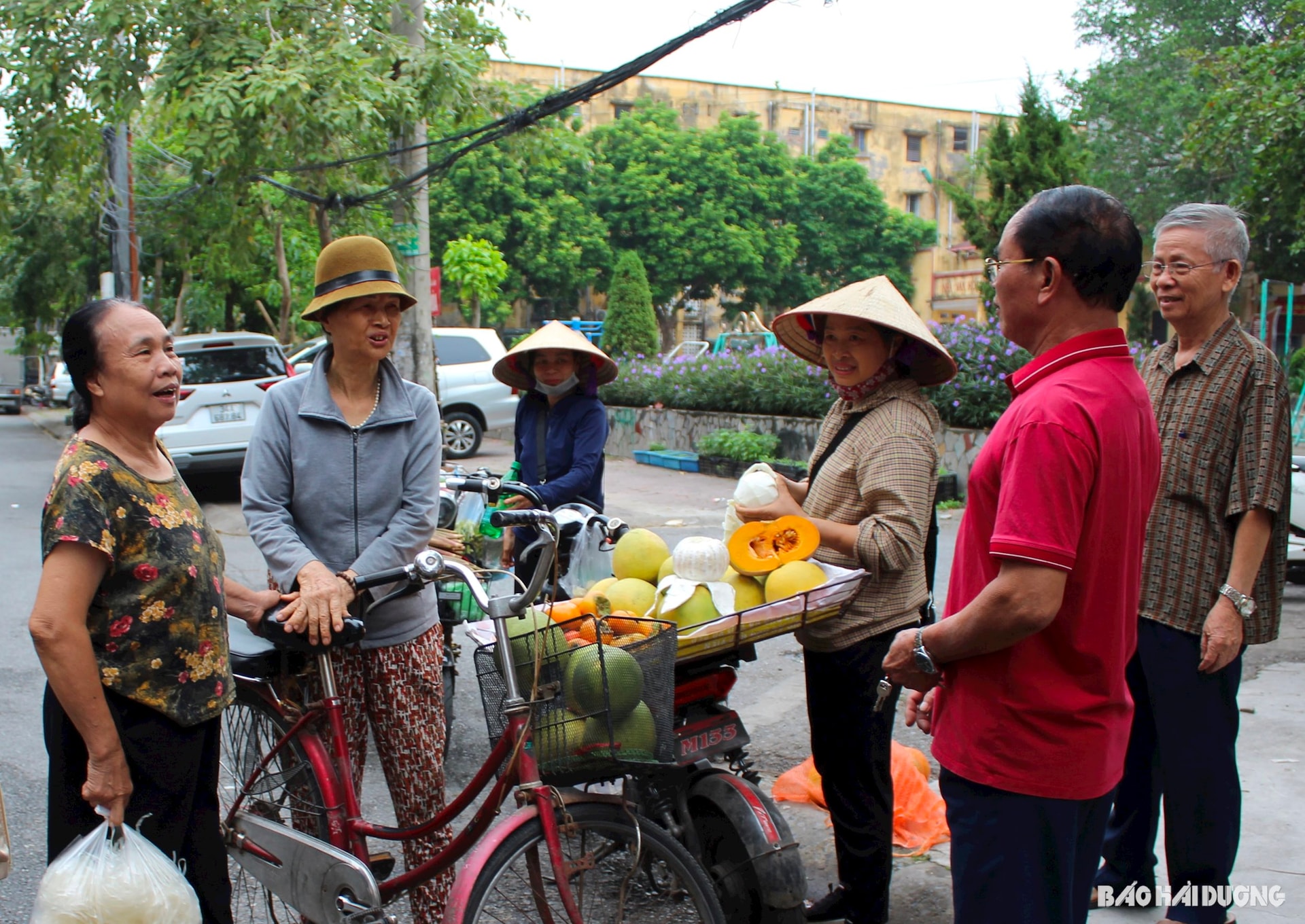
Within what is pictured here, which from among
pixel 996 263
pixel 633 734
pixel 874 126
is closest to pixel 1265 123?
pixel 996 263

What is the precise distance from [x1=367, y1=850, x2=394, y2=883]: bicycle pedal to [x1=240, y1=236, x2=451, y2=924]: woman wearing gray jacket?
5cm

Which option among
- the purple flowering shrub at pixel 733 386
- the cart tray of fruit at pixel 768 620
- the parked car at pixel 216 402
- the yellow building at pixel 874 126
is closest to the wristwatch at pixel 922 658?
the cart tray of fruit at pixel 768 620

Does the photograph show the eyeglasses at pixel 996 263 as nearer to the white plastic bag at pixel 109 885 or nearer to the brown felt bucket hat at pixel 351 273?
the brown felt bucket hat at pixel 351 273

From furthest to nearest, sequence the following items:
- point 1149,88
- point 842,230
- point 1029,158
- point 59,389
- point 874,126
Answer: point 874,126
point 842,230
point 59,389
point 1149,88
point 1029,158

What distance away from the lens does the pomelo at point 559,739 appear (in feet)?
8.25

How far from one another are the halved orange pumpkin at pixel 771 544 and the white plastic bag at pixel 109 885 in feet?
→ 4.96

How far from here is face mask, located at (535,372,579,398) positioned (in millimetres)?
4902

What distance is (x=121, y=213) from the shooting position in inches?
639

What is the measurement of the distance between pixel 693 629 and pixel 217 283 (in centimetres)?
2116

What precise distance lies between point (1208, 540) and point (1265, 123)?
20.8ft

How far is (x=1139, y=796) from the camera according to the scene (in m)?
3.33

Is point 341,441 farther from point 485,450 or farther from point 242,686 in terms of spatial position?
point 485,450

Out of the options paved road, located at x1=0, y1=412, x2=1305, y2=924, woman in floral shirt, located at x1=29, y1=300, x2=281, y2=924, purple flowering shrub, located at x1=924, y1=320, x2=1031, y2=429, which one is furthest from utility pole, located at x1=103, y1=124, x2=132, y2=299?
woman in floral shirt, located at x1=29, y1=300, x2=281, y2=924

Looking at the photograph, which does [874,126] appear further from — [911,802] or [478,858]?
[478,858]
